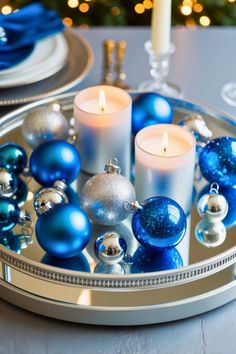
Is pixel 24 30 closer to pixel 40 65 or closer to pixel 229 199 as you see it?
pixel 40 65

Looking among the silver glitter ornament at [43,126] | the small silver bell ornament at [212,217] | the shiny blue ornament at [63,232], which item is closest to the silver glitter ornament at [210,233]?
the small silver bell ornament at [212,217]

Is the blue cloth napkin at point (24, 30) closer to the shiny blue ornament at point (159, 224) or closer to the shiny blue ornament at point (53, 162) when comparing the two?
the shiny blue ornament at point (53, 162)

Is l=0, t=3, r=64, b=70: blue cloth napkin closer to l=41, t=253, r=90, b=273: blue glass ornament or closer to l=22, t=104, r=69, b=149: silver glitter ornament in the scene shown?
l=22, t=104, r=69, b=149: silver glitter ornament

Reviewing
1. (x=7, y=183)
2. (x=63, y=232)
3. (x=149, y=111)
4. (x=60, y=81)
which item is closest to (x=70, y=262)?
(x=63, y=232)

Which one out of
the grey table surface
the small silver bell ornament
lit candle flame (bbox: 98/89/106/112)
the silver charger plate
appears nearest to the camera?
the grey table surface

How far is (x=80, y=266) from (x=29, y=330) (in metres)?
0.09

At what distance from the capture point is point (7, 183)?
2.88 feet

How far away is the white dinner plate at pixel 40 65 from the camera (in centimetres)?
108

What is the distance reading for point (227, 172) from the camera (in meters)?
0.89

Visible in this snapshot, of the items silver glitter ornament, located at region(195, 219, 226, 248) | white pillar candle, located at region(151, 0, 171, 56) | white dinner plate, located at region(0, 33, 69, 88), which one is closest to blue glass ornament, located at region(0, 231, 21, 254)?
silver glitter ornament, located at region(195, 219, 226, 248)

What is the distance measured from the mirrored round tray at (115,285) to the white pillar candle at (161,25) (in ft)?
1.35

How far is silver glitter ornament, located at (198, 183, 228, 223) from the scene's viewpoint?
84cm

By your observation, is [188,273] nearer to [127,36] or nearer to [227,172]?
[227,172]

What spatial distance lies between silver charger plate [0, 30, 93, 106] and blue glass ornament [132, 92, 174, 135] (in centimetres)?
15
